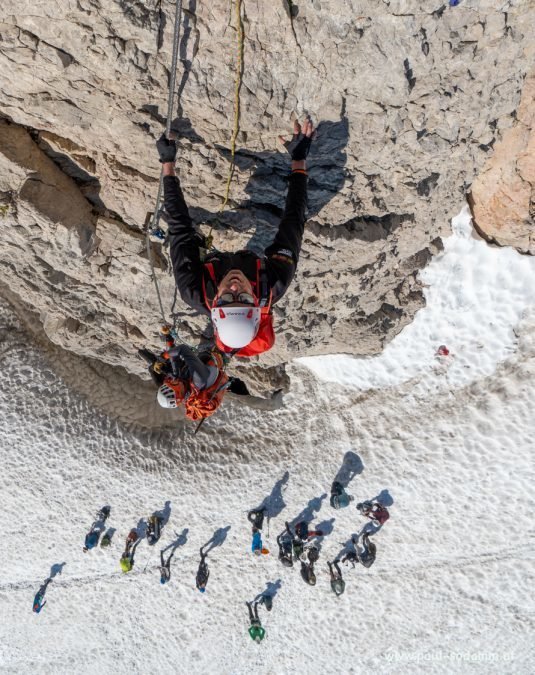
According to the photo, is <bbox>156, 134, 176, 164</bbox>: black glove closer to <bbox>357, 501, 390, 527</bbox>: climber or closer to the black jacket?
the black jacket

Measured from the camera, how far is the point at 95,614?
12641mm

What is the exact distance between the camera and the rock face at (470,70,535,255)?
6.95m

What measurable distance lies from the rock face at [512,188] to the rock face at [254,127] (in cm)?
23

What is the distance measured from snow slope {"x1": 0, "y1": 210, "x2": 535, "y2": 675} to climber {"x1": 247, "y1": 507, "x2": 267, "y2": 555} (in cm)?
23

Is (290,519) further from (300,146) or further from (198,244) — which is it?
(300,146)

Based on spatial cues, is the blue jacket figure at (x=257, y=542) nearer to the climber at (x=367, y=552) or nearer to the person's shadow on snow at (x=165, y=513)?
the person's shadow on snow at (x=165, y=513)

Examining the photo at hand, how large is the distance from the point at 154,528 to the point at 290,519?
11.5 feet

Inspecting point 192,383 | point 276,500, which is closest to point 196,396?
point 192,383

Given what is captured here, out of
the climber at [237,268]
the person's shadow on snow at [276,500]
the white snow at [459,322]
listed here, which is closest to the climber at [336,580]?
the person's shadow on snow at [276,500]

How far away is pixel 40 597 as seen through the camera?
1251 cm

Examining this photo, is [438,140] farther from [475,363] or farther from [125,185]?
[475,363]

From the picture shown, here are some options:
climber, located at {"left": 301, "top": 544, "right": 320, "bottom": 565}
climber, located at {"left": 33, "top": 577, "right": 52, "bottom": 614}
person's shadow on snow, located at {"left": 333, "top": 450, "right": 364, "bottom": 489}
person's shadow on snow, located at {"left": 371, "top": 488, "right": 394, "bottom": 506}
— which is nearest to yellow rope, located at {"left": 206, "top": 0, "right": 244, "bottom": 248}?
person's shadow on snow, located at {"left": 333, "top": 450, "right": 364, "bottom": 489}

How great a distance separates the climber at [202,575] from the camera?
12133 millimetres

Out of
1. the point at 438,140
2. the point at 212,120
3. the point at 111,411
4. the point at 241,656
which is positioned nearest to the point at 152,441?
the point at 111,411
